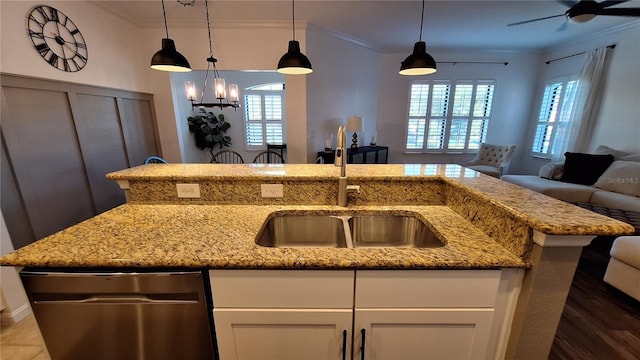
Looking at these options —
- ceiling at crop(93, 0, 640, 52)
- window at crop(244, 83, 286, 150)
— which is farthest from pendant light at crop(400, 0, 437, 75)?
window at crop(244, 83, 286, 150)

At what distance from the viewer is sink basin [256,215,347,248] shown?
126 cm

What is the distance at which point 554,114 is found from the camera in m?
4.53

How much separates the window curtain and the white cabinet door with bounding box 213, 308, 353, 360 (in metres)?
5.25

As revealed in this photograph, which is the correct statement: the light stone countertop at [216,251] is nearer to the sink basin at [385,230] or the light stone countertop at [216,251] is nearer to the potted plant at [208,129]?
the sink basin at [385,230]

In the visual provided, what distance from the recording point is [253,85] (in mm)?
5836

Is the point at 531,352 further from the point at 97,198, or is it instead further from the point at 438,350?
the point at 97,198

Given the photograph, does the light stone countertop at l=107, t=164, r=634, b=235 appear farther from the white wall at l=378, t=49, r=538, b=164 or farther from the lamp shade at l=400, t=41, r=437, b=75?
the white wall at l=378, t=49, r=538, b=164

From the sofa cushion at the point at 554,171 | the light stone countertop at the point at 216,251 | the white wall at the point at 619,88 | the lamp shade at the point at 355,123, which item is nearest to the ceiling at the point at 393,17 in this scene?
the white wall at the point at 619,88

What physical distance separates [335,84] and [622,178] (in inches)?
155

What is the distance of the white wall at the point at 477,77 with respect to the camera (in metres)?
4.91

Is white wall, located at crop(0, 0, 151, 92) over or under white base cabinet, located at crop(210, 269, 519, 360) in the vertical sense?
over

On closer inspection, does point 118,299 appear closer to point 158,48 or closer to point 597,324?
point 597,324

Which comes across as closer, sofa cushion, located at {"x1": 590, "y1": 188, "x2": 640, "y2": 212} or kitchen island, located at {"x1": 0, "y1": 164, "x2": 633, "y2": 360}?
kitchen island, located at {"x1": 0, "y1": 164, "x2": 633, "y2": 360}

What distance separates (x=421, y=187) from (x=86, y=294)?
1.52 m
